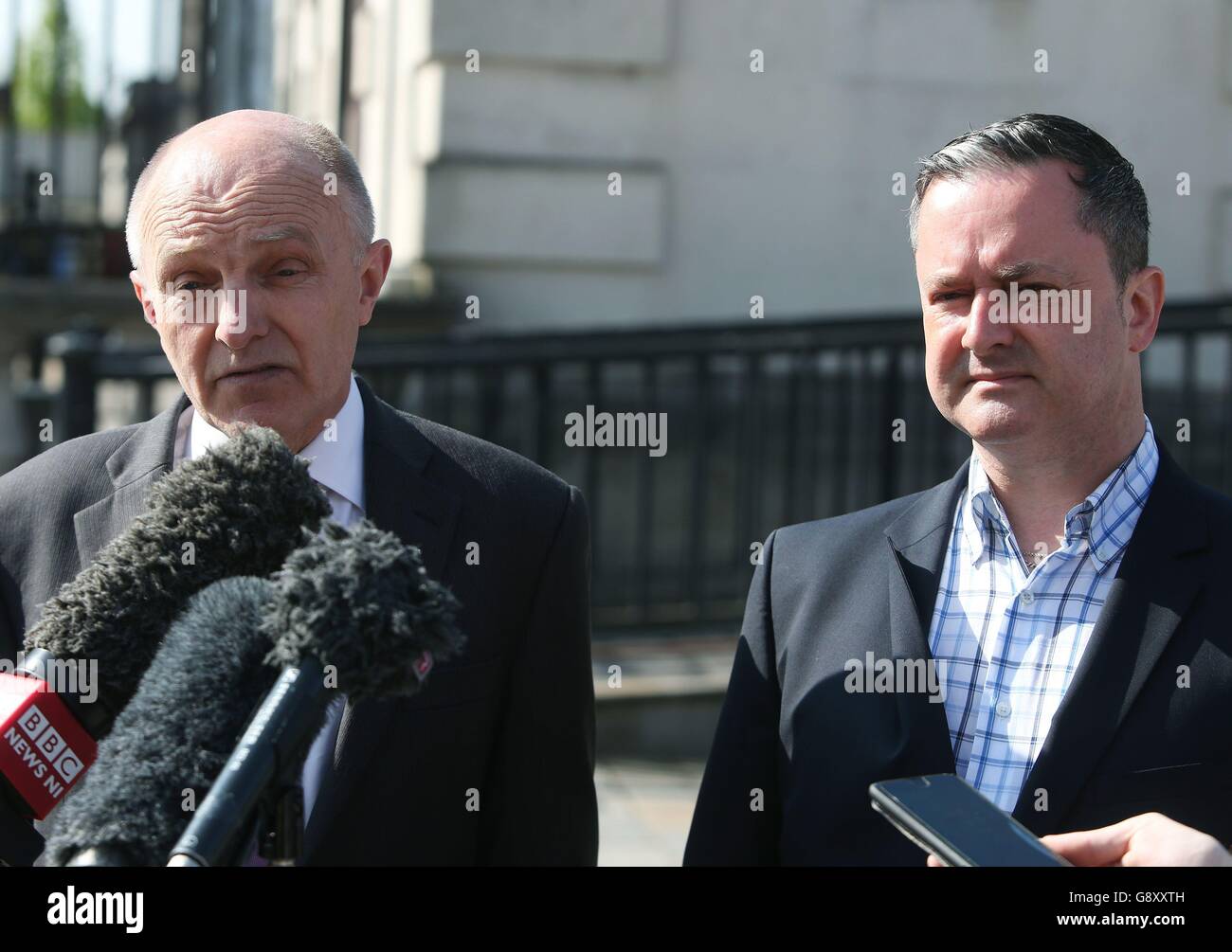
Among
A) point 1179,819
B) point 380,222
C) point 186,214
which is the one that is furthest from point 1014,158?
point 380,222

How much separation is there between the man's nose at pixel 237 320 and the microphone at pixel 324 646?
34.8 inches

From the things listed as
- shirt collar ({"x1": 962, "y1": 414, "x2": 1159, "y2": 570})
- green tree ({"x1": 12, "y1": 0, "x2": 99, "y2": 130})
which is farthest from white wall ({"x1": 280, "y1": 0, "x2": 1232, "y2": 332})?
shirt collar ({"x1": 962, "y1": 414, "x2": 1159, "y2": 570})

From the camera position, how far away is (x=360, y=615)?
1.66 metres

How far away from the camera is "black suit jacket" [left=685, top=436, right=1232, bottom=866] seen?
2396 millimetres

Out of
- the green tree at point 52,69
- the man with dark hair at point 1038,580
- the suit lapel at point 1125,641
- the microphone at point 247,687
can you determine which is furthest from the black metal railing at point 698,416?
the microphone at point 247,687

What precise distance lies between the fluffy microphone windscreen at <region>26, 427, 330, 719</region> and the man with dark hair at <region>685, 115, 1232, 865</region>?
41.9 inches

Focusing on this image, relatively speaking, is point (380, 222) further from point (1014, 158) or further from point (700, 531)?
point (1014, 158)

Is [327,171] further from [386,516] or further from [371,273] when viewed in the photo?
[386,516]

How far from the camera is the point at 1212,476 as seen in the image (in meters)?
8.52

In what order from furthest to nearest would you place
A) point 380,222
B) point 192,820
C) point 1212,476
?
point 380,222 → point 1212,476 → point 192,820

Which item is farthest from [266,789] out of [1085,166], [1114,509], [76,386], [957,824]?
[76,386]

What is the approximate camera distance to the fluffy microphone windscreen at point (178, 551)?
74.5 inches

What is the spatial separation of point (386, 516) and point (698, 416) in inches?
197

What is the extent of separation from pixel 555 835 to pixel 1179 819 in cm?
112
